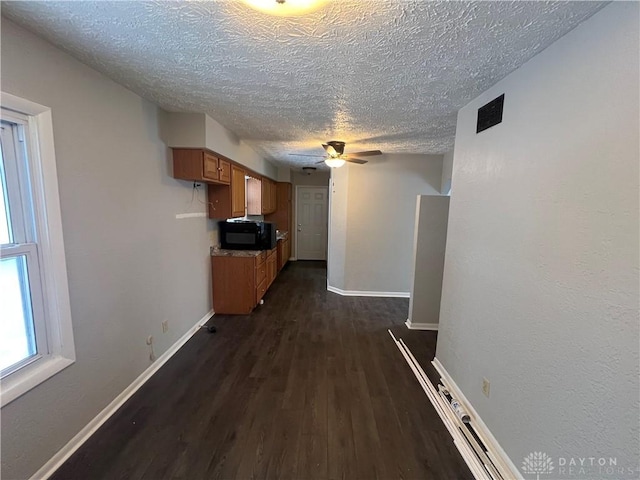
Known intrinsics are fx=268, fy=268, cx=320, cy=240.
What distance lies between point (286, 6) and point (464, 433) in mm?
2656

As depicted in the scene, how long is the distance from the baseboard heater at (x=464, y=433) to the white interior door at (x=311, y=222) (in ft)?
16.9

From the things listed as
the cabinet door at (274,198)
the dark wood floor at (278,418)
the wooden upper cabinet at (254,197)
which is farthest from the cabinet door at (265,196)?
the dark wood floor at (278,418)

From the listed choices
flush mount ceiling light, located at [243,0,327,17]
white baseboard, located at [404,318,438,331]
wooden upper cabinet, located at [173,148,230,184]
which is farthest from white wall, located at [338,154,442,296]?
flush mount ceiling light, located at [243,0,327,17]

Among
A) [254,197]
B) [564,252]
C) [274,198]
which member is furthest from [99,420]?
[274,198]

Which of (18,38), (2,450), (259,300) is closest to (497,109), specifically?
(18,38)

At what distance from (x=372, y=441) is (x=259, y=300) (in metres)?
2.65

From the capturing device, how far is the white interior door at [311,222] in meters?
7.36

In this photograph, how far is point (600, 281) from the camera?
109cm

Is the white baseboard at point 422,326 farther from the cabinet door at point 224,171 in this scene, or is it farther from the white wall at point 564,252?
the cabinet door at point 224,171

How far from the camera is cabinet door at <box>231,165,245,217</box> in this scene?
11.5 feet

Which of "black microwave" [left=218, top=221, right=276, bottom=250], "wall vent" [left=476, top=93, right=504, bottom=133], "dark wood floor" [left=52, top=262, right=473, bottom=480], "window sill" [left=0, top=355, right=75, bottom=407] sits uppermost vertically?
"wall vent" [left=476, top=93, right=504, bottom=133]

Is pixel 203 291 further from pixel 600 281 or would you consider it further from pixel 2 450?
pixel 600 281

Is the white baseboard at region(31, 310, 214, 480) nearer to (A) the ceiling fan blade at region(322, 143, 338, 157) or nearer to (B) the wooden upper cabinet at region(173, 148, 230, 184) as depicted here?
(B) the wooden upper cabinet at region(173, 148, 230, 184)

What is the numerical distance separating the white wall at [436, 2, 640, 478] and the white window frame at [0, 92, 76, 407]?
103 inches
